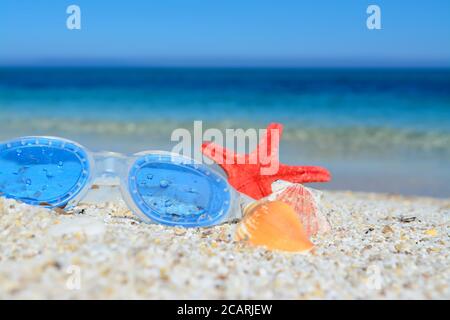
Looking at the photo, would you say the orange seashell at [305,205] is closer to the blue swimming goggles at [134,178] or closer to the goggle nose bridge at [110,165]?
the blue swimming goggles at [134,178]

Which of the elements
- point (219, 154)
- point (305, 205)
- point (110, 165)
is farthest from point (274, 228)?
point (110, 165)

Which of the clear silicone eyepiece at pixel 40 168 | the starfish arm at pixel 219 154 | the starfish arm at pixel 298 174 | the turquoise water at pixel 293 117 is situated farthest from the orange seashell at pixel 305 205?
the turquoise water at pixel 293 117

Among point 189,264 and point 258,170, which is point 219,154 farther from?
point 189,264

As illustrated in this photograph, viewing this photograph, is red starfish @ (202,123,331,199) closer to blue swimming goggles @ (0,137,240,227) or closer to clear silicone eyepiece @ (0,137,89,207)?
blue swimming goggles @ (0,137,240,227)

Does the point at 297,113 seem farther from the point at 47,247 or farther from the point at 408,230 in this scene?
the point at 47,247

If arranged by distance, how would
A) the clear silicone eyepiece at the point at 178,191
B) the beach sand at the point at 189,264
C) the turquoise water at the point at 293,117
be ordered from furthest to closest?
1. the turquoise water at the point at 293,117
2. the clear silicone eyepiece at the point at 178,191
3. the beach sand at the point at 189,264

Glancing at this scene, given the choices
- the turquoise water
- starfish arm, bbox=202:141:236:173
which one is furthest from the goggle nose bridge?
the turquoise water
